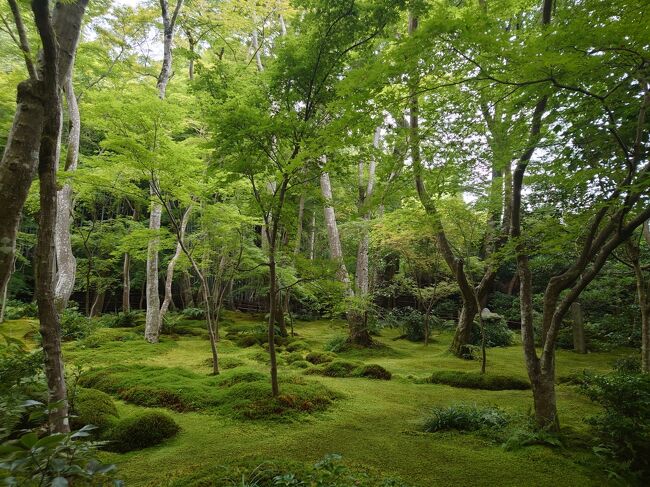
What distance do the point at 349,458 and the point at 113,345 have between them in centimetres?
948

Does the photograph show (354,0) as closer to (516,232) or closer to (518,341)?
(516,232)

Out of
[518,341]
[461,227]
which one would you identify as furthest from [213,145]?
[518,341]

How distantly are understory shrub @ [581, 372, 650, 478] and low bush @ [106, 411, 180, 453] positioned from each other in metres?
4.94

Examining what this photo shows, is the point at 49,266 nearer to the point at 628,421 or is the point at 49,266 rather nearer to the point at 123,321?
the point at 628,421

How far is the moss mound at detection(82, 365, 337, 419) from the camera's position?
529cm

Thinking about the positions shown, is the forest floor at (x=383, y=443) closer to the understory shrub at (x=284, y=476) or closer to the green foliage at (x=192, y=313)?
the understory shrub at (x=284, y=476)

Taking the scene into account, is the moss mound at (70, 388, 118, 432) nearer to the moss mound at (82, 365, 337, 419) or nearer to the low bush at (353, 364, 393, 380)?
the moss mound at (82, 365, 337, 419)

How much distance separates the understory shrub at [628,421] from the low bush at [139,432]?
4942mm

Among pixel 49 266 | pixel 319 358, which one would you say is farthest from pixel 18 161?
pixel 319 358

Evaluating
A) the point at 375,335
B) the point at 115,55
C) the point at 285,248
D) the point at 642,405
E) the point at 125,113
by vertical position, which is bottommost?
the point at 375,335

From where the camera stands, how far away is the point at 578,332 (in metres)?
12.4

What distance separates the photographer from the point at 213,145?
4.82m

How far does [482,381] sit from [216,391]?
517 centimetres

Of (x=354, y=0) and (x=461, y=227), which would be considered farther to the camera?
(x=461, y=227)
